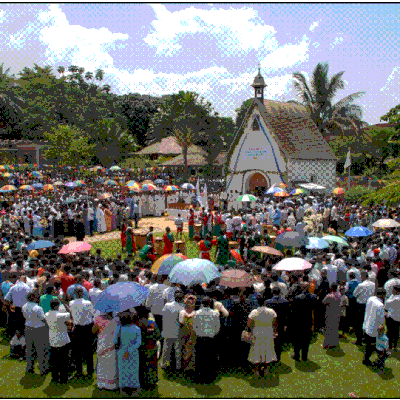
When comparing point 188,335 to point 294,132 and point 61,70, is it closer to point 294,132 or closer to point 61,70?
point 294,132

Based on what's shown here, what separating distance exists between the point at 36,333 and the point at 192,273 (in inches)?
107

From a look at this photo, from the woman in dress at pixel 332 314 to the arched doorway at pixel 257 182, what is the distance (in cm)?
2221

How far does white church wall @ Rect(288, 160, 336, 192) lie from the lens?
28.3 metres

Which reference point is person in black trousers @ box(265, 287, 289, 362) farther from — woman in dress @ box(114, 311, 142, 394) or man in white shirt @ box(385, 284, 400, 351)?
woman in dress @ box(114, 311, 142, 394)

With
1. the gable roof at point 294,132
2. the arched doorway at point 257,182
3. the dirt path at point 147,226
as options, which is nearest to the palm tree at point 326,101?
the gable roof at point 294,132

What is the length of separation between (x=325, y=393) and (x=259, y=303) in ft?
5.30

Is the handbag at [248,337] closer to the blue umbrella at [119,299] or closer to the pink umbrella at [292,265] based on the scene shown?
the blue umbrella at [119,299]

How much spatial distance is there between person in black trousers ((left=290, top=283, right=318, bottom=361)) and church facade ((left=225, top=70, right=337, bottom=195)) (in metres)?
21.1

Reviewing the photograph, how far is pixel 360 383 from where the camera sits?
6570mm

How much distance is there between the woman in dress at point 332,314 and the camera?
7.73 metres

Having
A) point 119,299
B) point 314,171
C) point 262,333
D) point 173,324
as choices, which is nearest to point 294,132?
point 314,171

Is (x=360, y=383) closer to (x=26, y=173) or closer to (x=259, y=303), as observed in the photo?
(x=259, y=303)

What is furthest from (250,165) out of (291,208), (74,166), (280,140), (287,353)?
(287,353)

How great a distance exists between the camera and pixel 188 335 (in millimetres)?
6727
